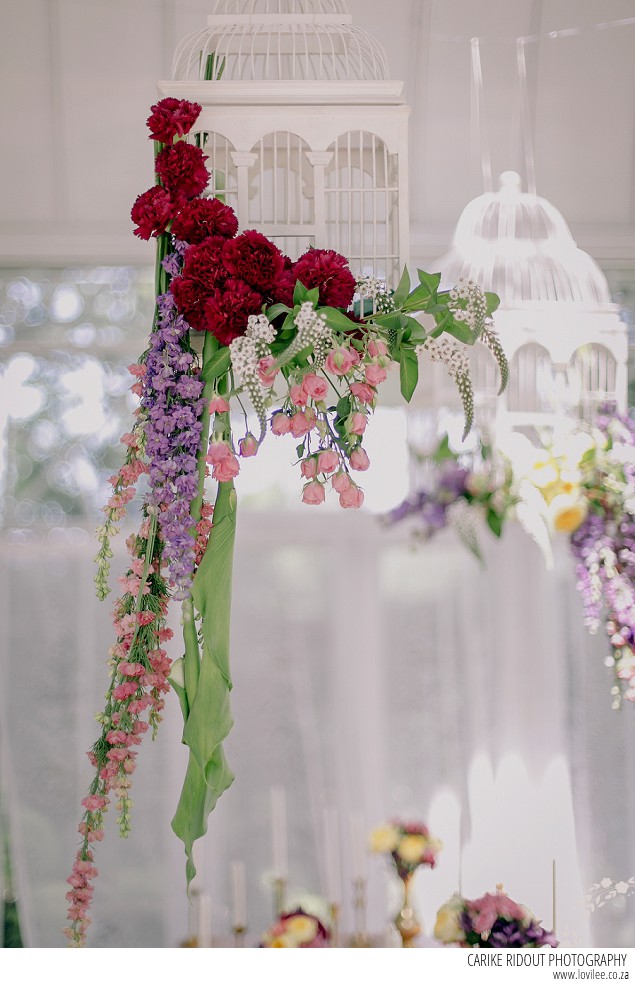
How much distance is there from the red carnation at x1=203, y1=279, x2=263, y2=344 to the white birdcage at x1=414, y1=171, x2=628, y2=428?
1021mm

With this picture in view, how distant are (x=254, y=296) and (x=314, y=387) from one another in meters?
0.21

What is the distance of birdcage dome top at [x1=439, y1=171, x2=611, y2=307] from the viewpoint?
100 inches

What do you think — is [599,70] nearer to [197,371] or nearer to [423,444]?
[423,444]

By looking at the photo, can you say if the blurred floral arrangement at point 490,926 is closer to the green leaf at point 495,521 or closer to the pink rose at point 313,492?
the green leaf at point 495,521

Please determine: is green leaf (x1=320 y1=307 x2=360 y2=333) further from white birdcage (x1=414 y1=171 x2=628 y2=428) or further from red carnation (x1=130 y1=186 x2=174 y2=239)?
white birdcage (x1=414 y1=171 x2=628 y2=428)

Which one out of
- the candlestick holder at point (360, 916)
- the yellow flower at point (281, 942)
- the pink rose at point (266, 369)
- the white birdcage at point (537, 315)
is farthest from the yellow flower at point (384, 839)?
the pink rose at point (266, 369)

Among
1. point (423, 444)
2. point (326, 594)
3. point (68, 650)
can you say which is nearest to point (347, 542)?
point (326, 594)

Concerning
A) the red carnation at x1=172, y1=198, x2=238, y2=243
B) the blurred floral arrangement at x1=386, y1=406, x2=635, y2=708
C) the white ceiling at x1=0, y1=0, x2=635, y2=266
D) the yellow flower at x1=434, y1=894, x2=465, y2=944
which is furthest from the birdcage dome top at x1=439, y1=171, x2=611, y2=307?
the yellow flower at x1=434, y1=894, x2=465, y2=944

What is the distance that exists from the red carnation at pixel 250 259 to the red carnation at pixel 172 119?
27 centimetres

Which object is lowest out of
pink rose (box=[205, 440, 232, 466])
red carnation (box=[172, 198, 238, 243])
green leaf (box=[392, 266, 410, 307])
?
pink rose (box=[205, 440, 232, 466])

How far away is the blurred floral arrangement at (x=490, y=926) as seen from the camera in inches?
92.0


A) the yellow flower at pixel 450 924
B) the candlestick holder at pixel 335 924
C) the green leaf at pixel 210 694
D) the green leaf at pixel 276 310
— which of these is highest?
the green leaf at pixel 276 310

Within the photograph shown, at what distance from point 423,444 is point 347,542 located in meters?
0.40
